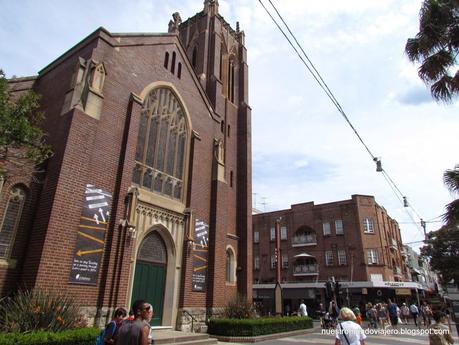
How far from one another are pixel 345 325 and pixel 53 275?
878 cm

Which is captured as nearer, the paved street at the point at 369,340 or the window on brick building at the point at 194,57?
the paved street at the point at 369,340

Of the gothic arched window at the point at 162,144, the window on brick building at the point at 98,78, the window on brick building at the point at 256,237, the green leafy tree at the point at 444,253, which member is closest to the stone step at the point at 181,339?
the gothic arched window at the point at 162,144

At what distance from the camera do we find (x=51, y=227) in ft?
34.3

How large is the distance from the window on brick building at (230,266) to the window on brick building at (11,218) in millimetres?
11736

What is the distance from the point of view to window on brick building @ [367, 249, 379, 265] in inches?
1428

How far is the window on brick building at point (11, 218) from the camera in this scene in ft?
34.5

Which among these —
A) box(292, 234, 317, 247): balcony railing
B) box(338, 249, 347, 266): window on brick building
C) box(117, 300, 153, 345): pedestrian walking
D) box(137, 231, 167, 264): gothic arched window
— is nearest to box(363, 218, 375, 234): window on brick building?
box(338, 249, 347, 266): window on brick building

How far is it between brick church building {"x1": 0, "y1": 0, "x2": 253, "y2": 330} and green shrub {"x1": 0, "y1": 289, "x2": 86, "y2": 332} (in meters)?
0.71

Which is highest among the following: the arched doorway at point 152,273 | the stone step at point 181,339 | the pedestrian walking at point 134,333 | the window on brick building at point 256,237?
the window on brick building at point 256,237

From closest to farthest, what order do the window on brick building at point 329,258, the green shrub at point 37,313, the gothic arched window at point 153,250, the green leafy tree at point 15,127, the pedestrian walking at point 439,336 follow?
the pedestrian walking at point 439,336 → the green leafy tree at point 15,127 → the green shrub at point 37,313 → the gothic arched window at point 153,250 → the window on brick building at point 329,258

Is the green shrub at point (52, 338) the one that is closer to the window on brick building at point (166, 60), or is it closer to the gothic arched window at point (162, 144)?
the gothic arched window at point (162, 144)

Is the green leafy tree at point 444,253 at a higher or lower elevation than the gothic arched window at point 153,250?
higher

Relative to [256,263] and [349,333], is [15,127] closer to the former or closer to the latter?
[349,333]

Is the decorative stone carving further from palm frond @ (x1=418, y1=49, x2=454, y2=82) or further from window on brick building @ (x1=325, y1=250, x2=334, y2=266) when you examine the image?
window on brick building @ (x1=325, y1=250, x2=334, y2=266)
